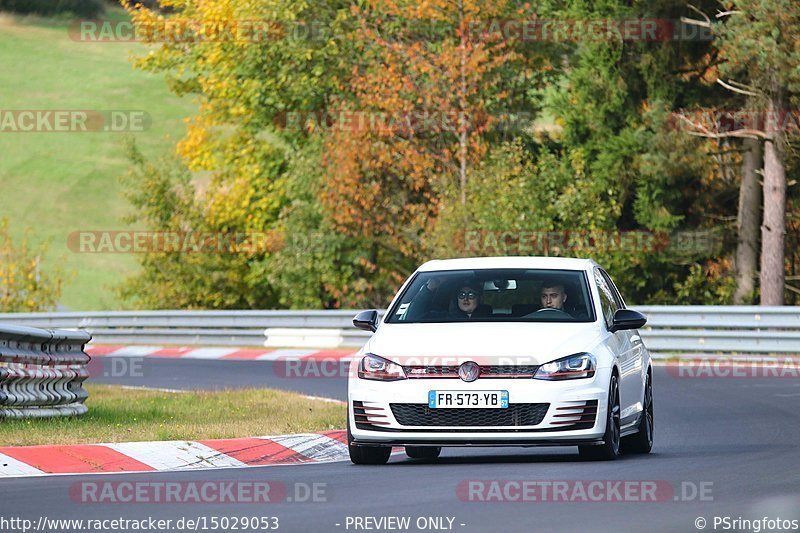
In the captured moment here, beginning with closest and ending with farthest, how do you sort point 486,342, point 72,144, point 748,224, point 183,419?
point 486,342, point 183,419, point 748,224, point 72,144

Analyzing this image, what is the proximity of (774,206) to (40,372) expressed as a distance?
77.3 ft

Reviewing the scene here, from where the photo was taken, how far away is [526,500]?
10.9 metres

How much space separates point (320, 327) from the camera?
115ft

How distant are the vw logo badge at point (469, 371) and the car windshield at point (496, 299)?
2.97 feet

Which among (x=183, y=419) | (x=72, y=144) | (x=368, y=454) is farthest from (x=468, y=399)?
(x=72, y=144)

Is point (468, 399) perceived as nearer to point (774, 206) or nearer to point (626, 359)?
point (626, 359)

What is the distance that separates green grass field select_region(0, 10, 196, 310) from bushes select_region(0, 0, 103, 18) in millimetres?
1057

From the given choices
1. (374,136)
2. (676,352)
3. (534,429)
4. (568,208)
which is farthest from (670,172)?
(534,429)

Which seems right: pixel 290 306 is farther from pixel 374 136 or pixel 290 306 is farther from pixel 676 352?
pixel 676 352

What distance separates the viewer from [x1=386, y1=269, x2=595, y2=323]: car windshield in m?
14.1

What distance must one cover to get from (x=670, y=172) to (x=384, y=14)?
9084 mm

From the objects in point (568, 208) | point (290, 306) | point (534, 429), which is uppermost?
point (534, 429)

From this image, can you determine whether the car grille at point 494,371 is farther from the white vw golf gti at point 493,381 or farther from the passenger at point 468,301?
the passenger at point 468,301

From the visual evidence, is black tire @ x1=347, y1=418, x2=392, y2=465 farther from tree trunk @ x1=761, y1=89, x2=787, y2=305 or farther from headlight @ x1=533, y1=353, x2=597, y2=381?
tree trunk @ x1=761, y1=89, x2=787, y2=305
